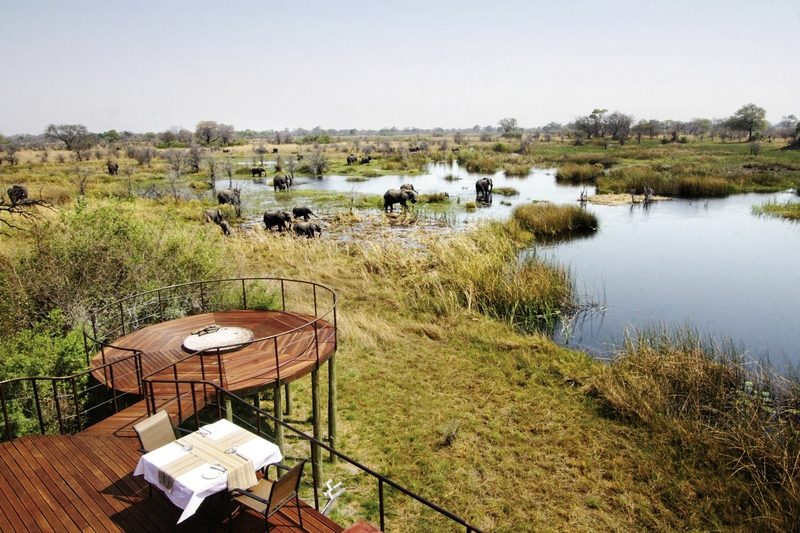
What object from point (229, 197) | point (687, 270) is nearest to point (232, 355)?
point (687, 270)

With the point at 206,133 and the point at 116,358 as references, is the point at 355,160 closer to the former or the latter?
the point at 206,133

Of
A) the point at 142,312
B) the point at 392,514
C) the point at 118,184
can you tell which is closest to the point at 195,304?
the point at 142,312

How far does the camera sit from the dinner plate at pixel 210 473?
544 cm

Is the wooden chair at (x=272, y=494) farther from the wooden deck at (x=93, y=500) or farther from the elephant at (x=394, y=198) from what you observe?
the elephant at (x=394, y=198)

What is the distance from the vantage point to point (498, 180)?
5650 cm

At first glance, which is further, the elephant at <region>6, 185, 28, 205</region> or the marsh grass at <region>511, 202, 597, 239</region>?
the marsh grass at <region>511, 202, 597, 239</region>

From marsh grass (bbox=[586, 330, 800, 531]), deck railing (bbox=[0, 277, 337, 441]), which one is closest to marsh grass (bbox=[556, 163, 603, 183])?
deck railing (bbox=[0, 277, 337, 441])

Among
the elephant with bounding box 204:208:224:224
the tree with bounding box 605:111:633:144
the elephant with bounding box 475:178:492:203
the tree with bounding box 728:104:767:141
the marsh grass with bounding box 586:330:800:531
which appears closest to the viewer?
the marsh grass with bounding box 586:330:800:531

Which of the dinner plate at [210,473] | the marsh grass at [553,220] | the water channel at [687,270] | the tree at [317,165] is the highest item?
the tree at [317,165]

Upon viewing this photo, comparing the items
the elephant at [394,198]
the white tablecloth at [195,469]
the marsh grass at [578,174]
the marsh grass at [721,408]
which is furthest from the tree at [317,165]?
the white tablecloth at [195,469]

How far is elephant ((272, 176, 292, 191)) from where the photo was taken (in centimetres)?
4607

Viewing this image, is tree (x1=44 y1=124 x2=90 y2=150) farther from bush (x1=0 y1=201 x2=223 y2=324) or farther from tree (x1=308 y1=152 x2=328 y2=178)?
bush (x1=0 y1=201 x2=223 y2=324)

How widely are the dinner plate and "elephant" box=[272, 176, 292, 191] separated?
42.6m

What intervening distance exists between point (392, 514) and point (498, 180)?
5107cm
